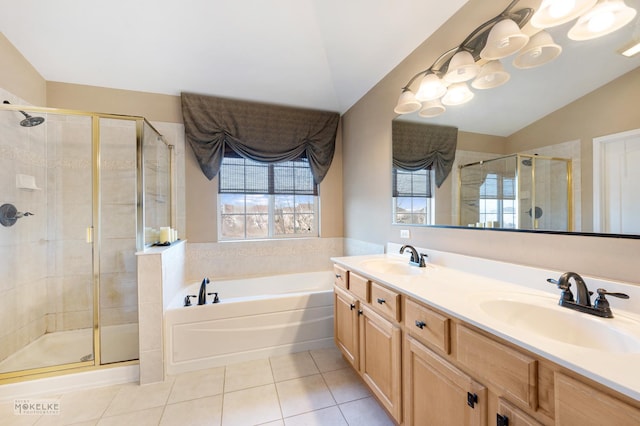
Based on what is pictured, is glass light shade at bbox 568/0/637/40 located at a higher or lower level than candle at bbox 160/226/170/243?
higher

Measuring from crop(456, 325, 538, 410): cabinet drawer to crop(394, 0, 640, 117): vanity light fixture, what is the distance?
3.99 ft

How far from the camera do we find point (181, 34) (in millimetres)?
2258

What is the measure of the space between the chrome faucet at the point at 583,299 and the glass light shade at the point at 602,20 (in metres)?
1.00

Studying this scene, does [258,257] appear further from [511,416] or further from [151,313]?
[511,416]

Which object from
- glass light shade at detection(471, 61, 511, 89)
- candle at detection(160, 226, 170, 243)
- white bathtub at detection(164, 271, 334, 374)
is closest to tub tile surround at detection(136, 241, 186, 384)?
white bathtub at detection(164, 271, 334, 374)

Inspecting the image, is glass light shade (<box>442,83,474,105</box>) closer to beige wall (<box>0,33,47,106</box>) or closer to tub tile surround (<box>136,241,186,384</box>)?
tub tile surround (<box>136,241,186,384</box>)

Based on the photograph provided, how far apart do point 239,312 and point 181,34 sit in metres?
2.49

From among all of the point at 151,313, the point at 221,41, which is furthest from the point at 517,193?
the point at 221,41

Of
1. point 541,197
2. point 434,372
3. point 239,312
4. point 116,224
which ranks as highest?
point 541,197

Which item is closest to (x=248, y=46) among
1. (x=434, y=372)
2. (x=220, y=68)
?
(x=220, y=68)

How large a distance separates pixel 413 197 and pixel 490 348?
140 centimetres

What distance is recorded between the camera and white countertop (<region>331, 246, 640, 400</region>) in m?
0.61

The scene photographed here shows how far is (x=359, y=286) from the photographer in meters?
1.70

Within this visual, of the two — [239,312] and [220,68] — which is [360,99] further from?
[239,312]
